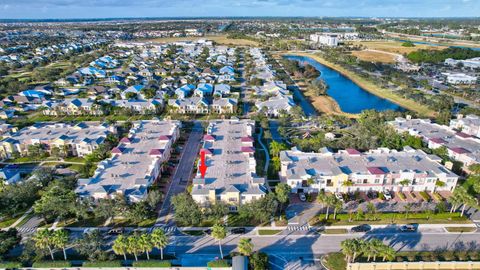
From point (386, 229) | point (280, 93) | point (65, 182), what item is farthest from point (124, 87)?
point (386, 229)

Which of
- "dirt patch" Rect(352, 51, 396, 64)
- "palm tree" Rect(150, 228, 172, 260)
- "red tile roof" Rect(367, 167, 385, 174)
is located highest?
"dirt patch" Rect(352, 51, 396, 64)

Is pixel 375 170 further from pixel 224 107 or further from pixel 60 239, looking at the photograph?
pixel 224 107

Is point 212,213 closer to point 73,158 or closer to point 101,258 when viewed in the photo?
point 101,258

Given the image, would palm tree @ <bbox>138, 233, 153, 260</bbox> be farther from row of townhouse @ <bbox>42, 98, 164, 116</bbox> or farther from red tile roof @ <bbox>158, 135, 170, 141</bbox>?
row of townhouse @ <bbox>42, 98, 164, 116</bbox>

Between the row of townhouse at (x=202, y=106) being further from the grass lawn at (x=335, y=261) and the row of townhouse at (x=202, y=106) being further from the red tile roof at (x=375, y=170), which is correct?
the grass lawn at (x=335, y=261)

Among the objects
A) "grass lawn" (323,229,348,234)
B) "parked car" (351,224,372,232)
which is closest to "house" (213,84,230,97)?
"grass lawn" (323,229,348,234)

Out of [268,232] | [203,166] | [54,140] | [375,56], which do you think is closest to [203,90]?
[54,140]
